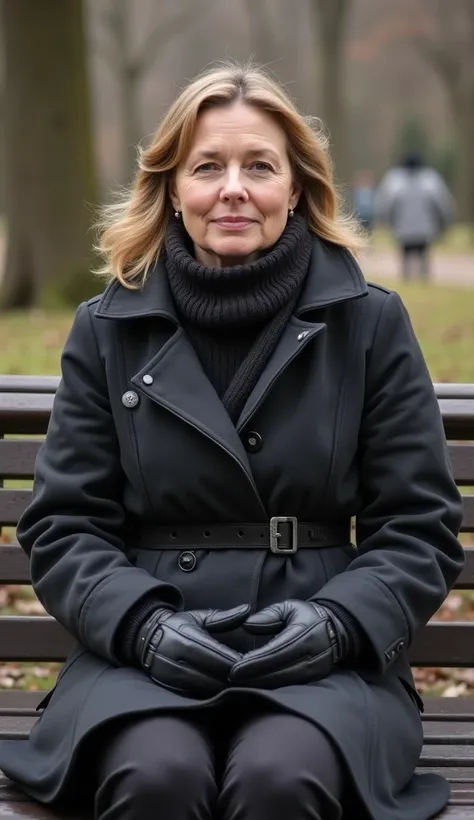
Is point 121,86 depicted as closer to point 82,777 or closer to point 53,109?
point 53,109

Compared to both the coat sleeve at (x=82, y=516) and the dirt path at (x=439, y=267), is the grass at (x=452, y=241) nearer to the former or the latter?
the dirt path at (x=439, y=267)

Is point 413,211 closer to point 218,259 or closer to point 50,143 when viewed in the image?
point 50,143

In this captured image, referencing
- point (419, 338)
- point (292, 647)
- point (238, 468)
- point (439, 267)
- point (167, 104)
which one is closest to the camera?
point (292, 647)

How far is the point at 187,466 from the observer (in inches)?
132

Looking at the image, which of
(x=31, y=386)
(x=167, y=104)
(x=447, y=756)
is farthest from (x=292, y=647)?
(x=167, y=104)

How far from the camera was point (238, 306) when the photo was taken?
337 centimetres

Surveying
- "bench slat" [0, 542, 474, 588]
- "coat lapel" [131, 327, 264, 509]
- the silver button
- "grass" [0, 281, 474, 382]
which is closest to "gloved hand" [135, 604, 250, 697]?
"coat lapel" [131, 327, 264, 509]

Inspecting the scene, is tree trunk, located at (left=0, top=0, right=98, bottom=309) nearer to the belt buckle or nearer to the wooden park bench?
the wooden park bench

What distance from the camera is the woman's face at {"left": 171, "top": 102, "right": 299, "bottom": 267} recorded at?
3.40m

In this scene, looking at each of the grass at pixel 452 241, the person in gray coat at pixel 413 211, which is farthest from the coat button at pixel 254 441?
the grass at pixel 452 241

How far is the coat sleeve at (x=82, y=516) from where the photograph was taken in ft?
10.6

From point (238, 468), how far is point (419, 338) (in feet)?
25.6

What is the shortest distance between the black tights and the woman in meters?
0.11

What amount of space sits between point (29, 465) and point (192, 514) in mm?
772
